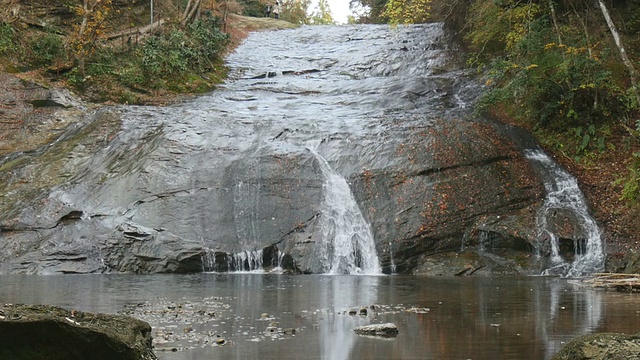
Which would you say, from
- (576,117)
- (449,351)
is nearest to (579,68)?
(576,117)

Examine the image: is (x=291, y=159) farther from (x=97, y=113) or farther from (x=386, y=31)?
(x=386, y=31)

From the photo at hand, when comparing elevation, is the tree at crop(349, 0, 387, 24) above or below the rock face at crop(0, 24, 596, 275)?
above

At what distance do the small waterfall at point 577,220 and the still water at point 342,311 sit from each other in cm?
176

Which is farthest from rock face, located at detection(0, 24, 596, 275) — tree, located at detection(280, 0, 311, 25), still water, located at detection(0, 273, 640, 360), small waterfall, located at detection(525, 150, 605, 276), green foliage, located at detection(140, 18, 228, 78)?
tree, located at detection(280, 0, 311, 25)

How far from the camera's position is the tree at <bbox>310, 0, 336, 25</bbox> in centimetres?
6031

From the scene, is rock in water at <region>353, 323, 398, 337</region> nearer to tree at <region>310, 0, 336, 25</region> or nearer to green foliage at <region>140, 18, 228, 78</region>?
green foliage at <region>140, 18, 228, 78</region>

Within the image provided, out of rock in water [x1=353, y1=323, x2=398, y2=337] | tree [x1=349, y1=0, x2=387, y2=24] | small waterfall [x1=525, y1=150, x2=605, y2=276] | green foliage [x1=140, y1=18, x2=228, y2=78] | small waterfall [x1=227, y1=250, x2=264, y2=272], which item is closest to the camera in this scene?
rock in water [x1=353, y1=323, x2=398, y2=337]

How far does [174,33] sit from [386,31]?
444 inches

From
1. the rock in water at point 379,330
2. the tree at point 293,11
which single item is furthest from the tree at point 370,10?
the rock in water at point 379,330

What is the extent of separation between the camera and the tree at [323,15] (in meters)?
60.3

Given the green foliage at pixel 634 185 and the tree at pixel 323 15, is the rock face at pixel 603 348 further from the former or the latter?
the tree at pixel 323 15

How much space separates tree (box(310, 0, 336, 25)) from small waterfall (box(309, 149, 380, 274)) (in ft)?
149

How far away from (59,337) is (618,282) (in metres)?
9.92

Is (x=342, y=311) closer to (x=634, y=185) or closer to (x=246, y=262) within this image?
→ (x=246, y=262)
